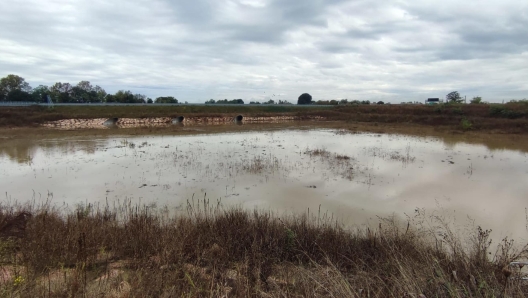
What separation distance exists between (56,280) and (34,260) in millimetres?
943

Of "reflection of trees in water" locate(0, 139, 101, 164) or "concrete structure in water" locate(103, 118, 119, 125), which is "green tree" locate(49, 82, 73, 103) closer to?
"concrete structure in water" locate(103, 118, 119, 125)

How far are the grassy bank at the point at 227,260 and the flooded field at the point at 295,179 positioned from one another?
1.97m

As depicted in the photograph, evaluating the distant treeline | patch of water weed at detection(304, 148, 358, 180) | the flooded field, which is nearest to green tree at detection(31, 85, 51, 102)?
the distant treeline

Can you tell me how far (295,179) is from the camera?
10.0 metres

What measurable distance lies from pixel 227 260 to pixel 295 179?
20.0 ft

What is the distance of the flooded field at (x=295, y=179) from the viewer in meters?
7.43

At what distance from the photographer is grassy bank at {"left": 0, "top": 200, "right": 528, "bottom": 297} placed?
9.90 ft

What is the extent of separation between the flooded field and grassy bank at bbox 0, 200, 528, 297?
197 centimetres

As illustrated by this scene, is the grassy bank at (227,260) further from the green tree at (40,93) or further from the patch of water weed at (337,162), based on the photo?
the green tree at (40,93)

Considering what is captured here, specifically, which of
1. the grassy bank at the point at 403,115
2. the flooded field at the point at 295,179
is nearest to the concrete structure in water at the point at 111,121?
the grassy bank at the point at 403,115

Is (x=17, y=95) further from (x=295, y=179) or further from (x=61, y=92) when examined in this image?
(x=295, y=179)

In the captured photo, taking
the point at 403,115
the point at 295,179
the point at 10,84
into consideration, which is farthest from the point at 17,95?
the point at 403,115

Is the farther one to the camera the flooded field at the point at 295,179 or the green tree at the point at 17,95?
the green tree at the point at 17,95

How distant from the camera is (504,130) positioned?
25391mm
